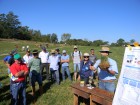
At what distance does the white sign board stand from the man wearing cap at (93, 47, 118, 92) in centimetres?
172

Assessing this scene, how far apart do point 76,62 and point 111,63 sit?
6402 millimetres

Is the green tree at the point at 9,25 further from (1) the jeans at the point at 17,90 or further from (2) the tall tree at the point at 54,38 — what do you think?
(1) the jeans at the point at 17,90

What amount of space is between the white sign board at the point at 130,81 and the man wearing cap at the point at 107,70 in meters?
1.72

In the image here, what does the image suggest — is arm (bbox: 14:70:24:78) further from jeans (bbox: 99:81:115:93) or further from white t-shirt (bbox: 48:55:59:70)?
white t-shirt (bbox: 48:55:59:70)

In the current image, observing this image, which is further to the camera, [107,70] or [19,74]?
[19,74]

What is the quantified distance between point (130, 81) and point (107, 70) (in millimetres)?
2052

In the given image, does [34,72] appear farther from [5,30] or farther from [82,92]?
[5,30]

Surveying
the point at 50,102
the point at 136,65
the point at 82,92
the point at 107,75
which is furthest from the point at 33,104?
the point at 136,65

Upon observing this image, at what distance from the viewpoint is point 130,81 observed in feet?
12.5

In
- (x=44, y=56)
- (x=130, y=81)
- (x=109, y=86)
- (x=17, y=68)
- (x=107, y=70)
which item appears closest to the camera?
(x=130, y=81)

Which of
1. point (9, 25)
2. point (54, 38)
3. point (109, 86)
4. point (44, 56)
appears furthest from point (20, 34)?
point (109, 86)

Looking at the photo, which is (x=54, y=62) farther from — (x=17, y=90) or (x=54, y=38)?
(x=54, y=38)

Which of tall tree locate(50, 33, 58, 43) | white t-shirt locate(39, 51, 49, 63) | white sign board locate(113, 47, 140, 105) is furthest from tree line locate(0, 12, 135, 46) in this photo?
white sign board locate(113, 47, 140, 105)

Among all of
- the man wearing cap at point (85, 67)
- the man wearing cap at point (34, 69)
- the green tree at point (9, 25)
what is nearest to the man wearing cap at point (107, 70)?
the man wearing cap at point (85, 67)
